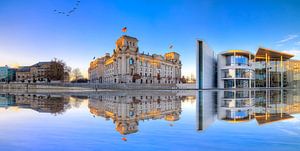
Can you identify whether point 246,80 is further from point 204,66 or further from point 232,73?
point 204,66

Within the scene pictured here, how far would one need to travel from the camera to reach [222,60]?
6334 centimetres

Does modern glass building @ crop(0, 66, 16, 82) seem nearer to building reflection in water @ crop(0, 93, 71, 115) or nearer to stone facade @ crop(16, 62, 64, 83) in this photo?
stone facade @ crop(16, 62, 64, 83)

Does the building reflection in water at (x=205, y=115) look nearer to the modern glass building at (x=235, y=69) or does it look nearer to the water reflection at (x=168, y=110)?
the water reflection at (x=168, y=110)

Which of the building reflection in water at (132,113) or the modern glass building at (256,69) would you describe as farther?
the modern glass building at (256,69)

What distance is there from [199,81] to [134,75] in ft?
112

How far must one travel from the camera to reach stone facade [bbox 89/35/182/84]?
81125 mm

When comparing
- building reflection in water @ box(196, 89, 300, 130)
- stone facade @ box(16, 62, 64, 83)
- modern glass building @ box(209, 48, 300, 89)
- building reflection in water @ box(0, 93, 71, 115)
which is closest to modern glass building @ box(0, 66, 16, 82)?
stone facade @ box(16, 62, 64, 83)

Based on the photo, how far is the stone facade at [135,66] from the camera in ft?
266

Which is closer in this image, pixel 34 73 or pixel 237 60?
pixel 237 60

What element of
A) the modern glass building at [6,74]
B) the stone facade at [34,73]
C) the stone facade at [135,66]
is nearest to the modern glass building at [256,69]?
the stone facade at [135,66]

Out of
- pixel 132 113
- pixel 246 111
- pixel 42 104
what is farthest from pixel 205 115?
pixel 42 104

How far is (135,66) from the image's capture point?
3285 inches

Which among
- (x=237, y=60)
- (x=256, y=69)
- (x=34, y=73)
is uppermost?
(x=237, y=60)

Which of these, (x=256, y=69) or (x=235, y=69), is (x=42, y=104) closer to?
(x=235, y=69)
